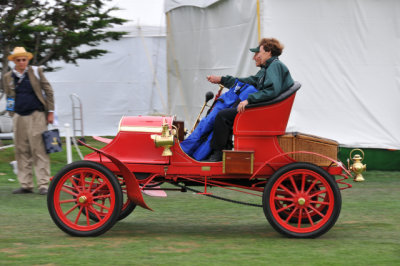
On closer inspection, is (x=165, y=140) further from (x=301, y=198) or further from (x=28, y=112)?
(x=28, y=112)

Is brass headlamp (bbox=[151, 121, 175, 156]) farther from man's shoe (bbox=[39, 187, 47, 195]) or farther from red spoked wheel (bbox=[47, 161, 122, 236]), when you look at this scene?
man's shoe (bbox=[39, 187, 47, 195])

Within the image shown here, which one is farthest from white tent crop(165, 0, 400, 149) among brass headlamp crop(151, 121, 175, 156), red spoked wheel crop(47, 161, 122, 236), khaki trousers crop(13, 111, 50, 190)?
red spoked wheel crop(47, 161, 122, 236)

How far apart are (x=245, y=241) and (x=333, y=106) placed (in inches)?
215

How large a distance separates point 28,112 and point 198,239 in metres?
3.53

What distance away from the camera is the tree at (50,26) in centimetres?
1195

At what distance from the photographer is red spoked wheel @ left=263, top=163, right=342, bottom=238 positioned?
5.43 meters

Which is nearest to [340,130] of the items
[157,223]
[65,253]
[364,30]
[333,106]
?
[333,106]

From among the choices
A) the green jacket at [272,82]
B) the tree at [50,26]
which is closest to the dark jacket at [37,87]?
the green jacket at [272,82]

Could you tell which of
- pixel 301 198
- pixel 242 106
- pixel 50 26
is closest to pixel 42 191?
pixel 242 106

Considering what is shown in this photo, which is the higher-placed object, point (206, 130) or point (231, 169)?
point (206, 130)

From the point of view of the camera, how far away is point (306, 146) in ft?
18.5

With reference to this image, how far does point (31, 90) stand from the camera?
8023mm

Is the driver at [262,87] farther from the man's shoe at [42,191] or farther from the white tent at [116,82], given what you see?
the white tent at [116,82]

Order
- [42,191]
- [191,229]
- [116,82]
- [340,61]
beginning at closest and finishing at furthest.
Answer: [191,229] → [42,191] → [340,61] → [116,82]
